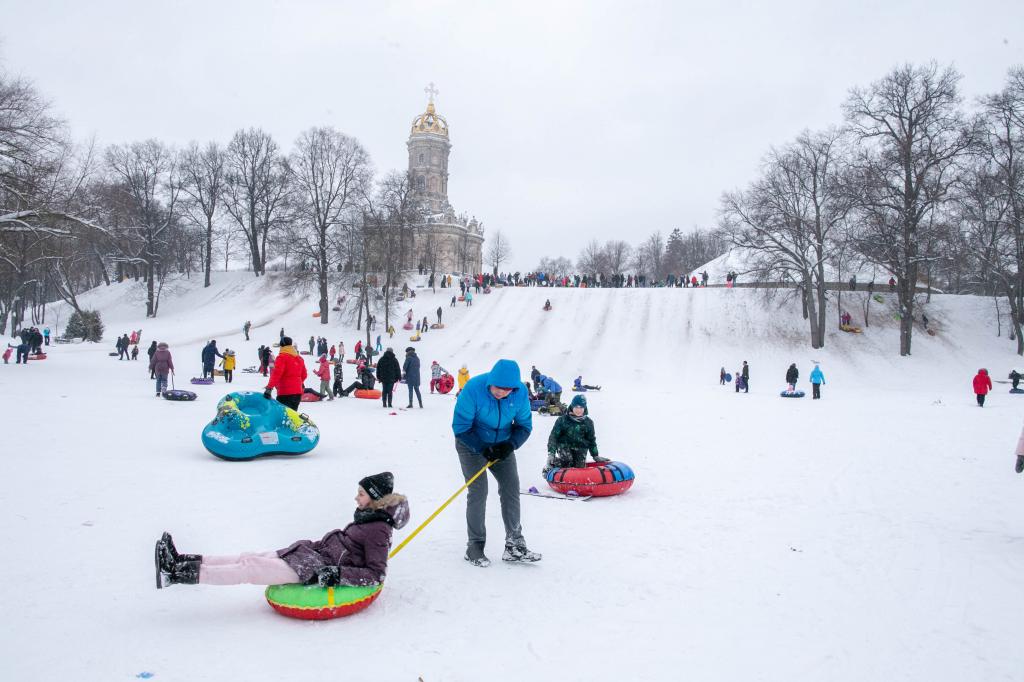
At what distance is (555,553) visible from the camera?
6.65 meters

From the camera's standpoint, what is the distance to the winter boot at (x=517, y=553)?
6.21 metres

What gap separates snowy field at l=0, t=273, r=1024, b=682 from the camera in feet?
14.3

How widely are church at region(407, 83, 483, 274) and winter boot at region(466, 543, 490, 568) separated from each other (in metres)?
71.8

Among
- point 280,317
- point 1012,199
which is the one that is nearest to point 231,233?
point 280,317

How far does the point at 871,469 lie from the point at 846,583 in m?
6.19

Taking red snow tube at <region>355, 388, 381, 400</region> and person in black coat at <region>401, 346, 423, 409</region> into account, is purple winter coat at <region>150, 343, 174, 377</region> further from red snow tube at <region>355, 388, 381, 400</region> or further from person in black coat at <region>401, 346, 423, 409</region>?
person in black coat at <region>401, 346, 423, 409</region>

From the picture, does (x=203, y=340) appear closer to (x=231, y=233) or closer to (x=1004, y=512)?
(x=231, y=233)

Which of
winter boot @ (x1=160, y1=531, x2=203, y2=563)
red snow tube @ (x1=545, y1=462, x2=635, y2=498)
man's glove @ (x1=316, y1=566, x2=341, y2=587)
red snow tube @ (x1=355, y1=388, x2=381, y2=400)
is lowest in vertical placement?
red snow tube @ (x1=355, y1=388, x2=381, y2=400)

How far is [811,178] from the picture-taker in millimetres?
39125

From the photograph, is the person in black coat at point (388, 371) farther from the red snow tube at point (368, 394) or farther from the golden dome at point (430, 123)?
the golden dome at point (430, 123)

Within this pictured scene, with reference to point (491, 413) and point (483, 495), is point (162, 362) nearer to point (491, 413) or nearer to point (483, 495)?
point (483, 495)

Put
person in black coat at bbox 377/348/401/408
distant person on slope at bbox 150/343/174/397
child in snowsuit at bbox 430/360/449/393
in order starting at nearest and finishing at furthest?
distant person on slope at bbox 150/343/174/397 < person in black coat at bbox 377/348/401/408 < child in snowsuit at bbox 430/360/449/393

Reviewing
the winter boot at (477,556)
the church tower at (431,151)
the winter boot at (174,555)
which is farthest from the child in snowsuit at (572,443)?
the church tower at (431,151)

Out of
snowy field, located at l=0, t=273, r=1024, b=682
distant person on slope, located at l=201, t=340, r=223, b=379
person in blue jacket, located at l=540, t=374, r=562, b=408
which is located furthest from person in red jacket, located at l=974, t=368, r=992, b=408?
distant person on slope, located at l=201, t=340, r=223, b=379
